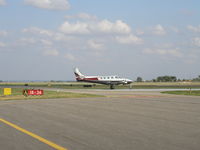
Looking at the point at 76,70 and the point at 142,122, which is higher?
the point at 76,70

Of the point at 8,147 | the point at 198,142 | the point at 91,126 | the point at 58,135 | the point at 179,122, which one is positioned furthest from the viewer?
the point at 179,122

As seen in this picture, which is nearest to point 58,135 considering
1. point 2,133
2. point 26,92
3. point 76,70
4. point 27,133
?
point 27,133

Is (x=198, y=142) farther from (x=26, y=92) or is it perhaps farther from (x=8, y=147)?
(x=26, y=92)

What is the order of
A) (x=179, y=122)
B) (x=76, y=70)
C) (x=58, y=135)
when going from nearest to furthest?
1. (x=58, y=135)
2. (x=179, y=122)
3. (x=76, y=70)

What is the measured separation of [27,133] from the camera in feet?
33.7

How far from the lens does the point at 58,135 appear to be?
9883mm

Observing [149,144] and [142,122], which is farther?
[142,122]

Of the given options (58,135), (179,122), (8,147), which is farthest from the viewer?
(179,122)

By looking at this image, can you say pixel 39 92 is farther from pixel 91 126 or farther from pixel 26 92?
pixel 91 126

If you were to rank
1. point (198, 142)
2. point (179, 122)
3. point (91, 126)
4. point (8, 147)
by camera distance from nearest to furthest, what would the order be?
1. point (8, 147)
2. point (198, 142)
3. point (91, 126)
4. point (179, 122)

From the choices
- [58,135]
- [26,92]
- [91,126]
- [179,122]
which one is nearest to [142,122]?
[179,122]

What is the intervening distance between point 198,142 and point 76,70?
7150 cm

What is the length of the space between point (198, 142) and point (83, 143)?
10.7ft

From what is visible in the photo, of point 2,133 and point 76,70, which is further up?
point 76,70
